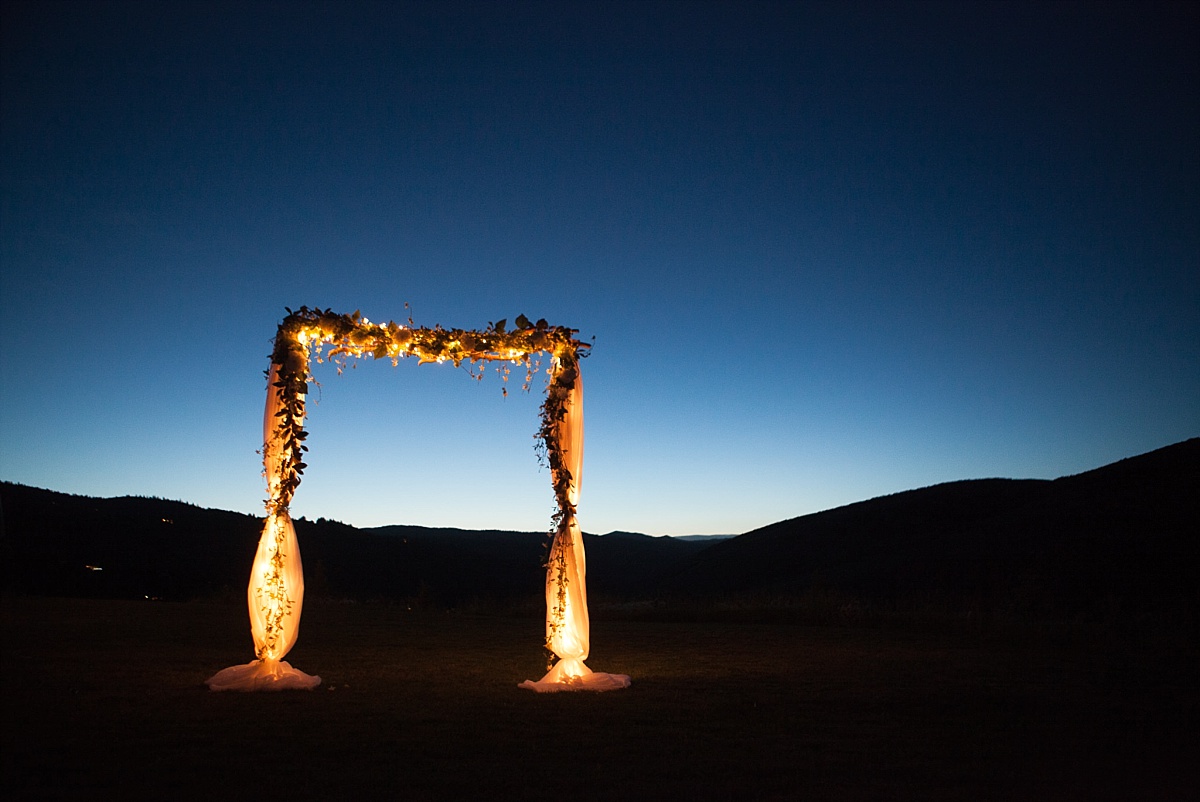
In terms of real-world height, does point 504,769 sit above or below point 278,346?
below

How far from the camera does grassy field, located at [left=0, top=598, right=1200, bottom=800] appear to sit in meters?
4.04

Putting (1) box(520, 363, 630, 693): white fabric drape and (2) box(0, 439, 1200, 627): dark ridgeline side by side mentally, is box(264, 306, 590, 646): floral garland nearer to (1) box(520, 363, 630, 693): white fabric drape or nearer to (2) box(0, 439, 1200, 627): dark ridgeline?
(1) box(520, 363, 630, 693): white fabric drape

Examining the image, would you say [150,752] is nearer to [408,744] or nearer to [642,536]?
[408,744]

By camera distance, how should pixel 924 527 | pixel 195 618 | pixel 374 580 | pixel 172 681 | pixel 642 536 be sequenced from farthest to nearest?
1. pixel 642 536
2. pixel 374 580
3. pixel 924 527
4. pixel 195 618
5. pixel 172 681

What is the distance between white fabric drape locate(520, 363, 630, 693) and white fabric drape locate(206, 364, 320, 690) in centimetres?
194

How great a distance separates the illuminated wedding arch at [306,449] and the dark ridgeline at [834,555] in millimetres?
8414

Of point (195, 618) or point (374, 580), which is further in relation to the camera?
point (374, 580)

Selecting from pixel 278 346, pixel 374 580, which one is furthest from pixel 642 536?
pixel 278 346

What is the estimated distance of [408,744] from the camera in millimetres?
4867

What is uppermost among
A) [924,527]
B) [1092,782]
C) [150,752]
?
[924,527]

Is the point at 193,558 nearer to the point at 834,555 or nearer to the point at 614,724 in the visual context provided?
the point at 834,555

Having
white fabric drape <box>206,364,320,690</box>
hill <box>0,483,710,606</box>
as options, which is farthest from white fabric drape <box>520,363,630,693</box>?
hill <box>0,483,710,606</box>

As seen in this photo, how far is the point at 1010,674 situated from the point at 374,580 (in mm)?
31006

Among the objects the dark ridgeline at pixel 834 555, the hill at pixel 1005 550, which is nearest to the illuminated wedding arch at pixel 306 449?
the dark ridgeline at pixel 834 555
